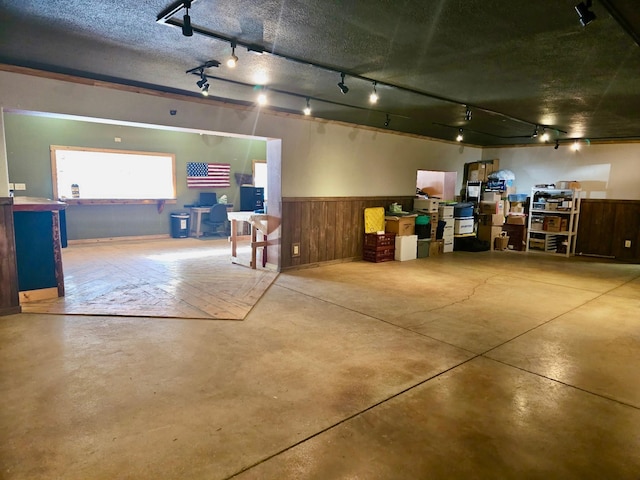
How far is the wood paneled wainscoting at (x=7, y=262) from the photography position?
12.9 feet

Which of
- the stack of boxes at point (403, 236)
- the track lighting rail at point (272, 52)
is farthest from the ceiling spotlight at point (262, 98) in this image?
the stack of boxes at point (403, 236)

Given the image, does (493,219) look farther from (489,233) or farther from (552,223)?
(552,223)

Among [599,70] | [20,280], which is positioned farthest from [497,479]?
[20,280]

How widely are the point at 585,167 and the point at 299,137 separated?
253 inches

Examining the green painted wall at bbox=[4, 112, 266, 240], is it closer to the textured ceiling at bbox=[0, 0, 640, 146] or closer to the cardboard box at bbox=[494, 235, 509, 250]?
the textured ceiling at bbox=[0, 0, 640, 146]

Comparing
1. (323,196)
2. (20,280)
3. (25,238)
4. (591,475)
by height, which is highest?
(323,196)

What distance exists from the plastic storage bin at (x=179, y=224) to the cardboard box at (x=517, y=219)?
7.62m

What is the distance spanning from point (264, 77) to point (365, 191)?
138 inches

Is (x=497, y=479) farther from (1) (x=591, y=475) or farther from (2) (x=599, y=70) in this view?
(2) (x=599, y=70)

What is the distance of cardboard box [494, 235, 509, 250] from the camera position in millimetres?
9016

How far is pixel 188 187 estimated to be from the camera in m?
9.81

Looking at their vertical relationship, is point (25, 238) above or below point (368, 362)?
above

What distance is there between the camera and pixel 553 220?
8477mm

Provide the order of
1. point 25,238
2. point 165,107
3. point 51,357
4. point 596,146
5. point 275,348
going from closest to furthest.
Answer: point 51,357 < point 275,348 < point 25,238 < point 165,107 < point 596,146
